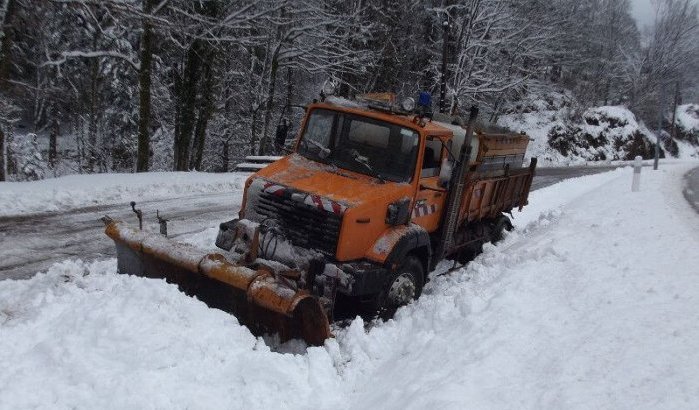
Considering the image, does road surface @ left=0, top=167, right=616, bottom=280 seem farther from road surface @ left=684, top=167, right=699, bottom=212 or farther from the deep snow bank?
→ road surface @ left=684, top=167, right=699, bottom=212

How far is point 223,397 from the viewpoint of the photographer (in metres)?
3.59

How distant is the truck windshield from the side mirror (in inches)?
25.9

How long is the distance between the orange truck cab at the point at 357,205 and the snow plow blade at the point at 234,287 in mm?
356

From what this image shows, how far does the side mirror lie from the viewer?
661 cm

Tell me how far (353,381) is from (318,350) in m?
0.38

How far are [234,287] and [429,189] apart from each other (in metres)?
2.75

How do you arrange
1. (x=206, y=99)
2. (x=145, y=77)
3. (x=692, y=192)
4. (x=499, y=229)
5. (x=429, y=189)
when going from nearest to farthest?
(x=429, y=189), (x=499, y=229), (x=145, y=77), (x=692, y=192), (x=206, y=99)

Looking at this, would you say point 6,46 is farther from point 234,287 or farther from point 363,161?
point 234,287

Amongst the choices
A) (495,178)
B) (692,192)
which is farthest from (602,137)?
(495,178)

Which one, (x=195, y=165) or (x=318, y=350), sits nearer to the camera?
(x=318, y=350)

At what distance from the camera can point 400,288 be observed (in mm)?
5770

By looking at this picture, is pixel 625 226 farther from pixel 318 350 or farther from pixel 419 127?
pixel 318 350

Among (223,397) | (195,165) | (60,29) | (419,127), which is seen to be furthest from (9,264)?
(60,29)

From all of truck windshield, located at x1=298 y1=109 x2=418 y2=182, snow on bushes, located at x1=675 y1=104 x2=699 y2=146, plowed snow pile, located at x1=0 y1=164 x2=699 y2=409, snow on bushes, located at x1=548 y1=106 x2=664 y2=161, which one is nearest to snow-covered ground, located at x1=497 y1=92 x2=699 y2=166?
snow on bushes, located at x1=548 y1=106 x2=664 y2=161
